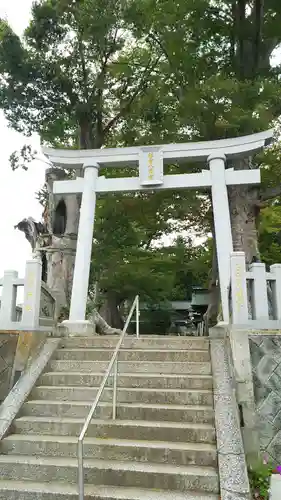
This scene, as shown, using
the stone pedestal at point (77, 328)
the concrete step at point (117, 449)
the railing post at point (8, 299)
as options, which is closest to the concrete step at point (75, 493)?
the concrete step at point (117, 449)

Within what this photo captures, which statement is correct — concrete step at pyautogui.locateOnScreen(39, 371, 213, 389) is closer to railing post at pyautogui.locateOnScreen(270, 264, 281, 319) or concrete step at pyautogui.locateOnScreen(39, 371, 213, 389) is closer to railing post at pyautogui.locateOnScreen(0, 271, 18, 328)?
railing post at pyautogui.locateOnScreen(0, 271, 18, 328)

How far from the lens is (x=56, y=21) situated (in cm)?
1094

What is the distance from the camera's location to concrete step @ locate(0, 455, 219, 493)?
3.58 meters

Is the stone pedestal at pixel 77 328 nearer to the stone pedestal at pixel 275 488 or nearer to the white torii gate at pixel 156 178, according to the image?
the white torii gate at pixel 156 178

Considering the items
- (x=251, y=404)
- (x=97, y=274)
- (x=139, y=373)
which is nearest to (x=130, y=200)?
(x=97, y=274)

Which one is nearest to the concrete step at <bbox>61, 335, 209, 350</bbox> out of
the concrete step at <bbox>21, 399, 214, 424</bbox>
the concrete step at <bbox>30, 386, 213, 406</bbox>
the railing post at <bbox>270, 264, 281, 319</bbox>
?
the concrete step at <bbox>30, 386, 213, 406</bbox>

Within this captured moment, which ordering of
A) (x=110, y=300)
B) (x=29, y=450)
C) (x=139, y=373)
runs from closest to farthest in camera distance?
(x=29, y=450)
(x=139, y=373)
(x=110, y=300)

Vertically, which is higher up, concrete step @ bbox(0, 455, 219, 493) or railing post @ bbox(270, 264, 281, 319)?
railing post @ bbox(270, 264, 281, 319)

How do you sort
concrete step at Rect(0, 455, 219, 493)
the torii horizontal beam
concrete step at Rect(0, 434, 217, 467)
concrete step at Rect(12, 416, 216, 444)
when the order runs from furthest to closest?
the torii horizontal beam → concrete step at Rect(12, 416, 216, 444) → concrete step at Rect(0, 434, 217, 467) → concrete step at Rect(0, 455, 219, 493)

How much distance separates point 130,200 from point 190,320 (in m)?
13.0

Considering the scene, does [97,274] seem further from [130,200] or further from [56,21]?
[56,21]

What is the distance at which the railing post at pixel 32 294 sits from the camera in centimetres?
595

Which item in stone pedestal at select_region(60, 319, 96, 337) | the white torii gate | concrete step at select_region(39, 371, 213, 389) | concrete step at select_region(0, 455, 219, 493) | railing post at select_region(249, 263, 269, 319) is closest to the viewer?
concrete step at select_region(0, 455, 219, 493)

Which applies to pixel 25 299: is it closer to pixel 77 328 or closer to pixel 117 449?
pixel 77 328
